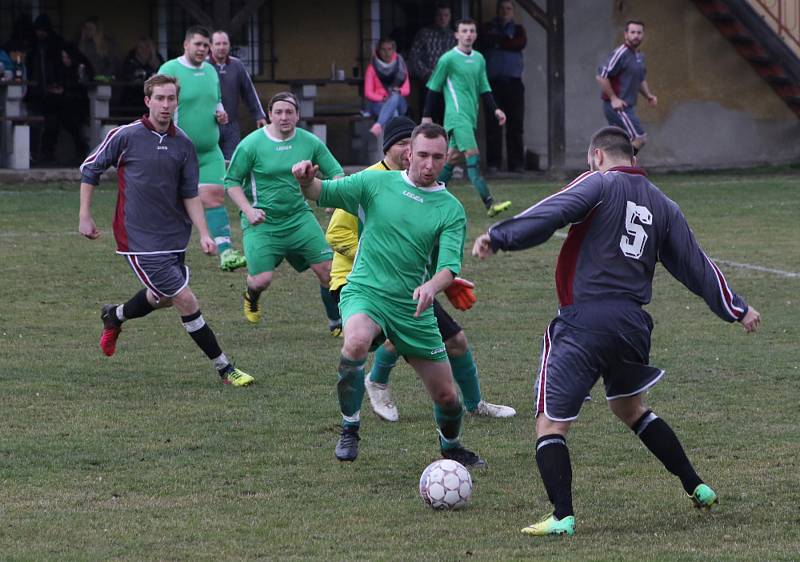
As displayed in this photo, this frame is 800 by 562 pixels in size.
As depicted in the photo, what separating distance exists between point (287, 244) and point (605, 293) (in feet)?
16.5

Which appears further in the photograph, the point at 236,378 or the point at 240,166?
the point at 240,166

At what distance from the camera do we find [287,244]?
1094 centimetres

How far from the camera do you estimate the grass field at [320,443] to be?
609cm

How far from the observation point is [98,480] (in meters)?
7.12

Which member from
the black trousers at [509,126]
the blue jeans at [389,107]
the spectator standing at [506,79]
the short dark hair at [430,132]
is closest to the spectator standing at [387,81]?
the blue jeans at [389,107]

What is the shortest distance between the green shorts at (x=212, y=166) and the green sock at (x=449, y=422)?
22.8 ft

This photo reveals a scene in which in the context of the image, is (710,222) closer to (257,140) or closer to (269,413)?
(257,140)

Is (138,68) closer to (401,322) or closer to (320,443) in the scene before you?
(320,443)

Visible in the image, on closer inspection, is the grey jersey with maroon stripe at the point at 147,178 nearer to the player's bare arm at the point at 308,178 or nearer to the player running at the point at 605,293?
the player's bare arm at the point at 308,178

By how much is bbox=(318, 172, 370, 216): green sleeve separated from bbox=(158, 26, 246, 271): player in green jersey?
6480 mm

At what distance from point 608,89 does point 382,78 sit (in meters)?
4.64

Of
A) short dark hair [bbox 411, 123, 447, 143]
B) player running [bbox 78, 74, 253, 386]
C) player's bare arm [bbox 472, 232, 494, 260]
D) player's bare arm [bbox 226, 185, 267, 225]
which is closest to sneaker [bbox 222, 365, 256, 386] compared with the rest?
player running [bbox 78, 74, 253, 386]

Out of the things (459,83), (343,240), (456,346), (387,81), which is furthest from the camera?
(387,81)

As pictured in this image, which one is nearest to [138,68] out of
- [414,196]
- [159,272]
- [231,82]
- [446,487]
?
[231,82]
